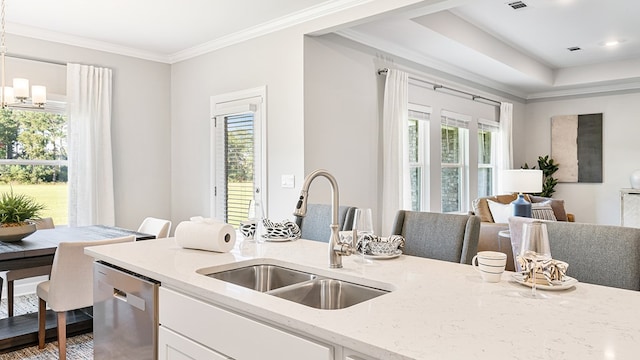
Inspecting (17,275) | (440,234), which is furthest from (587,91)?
(17,275)

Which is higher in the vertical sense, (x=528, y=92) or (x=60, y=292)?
(x=528, y=92)

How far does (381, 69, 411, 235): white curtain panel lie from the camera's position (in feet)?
15.4

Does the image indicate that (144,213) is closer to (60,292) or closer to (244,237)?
(60,292)

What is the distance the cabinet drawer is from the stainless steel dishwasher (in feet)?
0.33

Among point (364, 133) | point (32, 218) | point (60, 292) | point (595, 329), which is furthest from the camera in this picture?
point (364, 133)

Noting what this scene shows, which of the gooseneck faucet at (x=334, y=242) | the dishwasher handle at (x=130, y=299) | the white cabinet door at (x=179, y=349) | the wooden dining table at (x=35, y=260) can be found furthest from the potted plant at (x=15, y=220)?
the gooseneck faucet at (x=334, y=242)

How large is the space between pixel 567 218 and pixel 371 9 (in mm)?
4117

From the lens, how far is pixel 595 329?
1010mm

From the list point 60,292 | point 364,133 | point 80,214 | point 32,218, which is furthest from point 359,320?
point 80,214

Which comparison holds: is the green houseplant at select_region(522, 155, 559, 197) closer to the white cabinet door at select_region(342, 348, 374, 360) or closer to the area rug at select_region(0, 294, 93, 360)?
the area rug at select_region(0, 294, 93, 360)

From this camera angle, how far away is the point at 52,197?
462 centimetres

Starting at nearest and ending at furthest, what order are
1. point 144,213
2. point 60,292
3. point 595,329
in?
1. point 595,329
2. point 60,292
3. point 144,213

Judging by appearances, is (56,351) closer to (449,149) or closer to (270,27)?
(270,27)

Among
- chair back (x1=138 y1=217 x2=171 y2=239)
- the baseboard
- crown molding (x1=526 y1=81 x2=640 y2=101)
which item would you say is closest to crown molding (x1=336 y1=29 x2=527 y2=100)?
crown molding (x1=526 y1=81 x2=640 y2=101)
